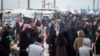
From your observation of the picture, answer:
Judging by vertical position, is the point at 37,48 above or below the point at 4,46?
above

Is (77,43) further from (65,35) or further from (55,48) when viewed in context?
(55,48)

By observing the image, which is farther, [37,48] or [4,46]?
[4,46]

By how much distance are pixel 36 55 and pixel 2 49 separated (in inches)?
63.0

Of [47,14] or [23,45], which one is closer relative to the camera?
[23,45]

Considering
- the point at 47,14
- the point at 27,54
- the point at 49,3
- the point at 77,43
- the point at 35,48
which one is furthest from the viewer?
the point at 49,3

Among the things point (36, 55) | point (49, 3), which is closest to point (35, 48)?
point (36, 55)

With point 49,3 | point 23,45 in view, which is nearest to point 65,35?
point 23,45

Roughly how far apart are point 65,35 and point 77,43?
976 millimetres

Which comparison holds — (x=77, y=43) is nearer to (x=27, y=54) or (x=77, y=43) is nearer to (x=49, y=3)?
(x=27, y=54)

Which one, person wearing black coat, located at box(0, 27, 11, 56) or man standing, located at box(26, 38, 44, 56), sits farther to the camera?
person wearing black coat, located at box(0, 27, 11, 56)

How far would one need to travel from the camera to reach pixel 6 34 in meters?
13.9

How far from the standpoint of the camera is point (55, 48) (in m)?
15.3

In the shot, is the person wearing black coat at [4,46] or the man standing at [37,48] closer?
the man standing at [37,48]

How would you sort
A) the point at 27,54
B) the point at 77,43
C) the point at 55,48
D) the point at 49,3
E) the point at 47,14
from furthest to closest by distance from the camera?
1. the point at 49,3
2. the point at 47,14
3. the point at 55,48
4. the point at 77,43
5. the point at 27,54
